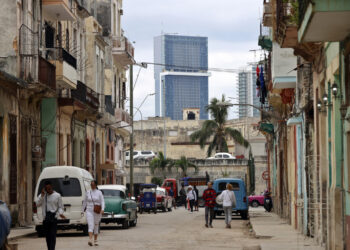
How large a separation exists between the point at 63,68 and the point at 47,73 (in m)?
2.18

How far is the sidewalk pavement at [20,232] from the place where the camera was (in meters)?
26.5

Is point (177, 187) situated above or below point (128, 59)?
below

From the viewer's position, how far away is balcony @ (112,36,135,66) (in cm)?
5756

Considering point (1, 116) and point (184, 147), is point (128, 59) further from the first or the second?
point (184, 147)

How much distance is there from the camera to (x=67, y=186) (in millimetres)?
28812

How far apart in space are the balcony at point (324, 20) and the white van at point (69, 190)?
46.0ft

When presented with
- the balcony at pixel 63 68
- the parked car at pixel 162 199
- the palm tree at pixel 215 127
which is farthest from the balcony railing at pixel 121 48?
the palm tree at pixel 215 127

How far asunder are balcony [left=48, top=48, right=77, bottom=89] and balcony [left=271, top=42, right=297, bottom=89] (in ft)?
32.0

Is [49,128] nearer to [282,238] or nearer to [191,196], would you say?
[282,238]

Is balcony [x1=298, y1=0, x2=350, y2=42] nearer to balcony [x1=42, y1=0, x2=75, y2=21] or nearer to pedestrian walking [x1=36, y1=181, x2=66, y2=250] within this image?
pedestrian walking [x1=36, y1=181, x2=66, y2=250]

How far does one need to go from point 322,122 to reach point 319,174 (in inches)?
48.8

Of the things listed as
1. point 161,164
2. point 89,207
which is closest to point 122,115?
point 161,164

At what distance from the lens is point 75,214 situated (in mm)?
28172

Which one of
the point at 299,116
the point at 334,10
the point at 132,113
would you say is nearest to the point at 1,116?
the point at 299,116
